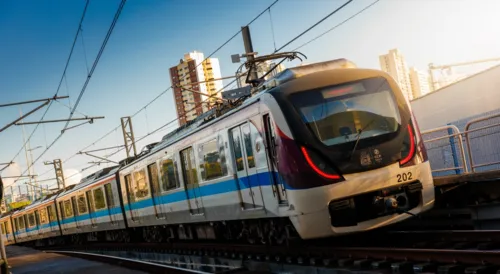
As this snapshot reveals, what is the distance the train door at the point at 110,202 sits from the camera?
22422 mm

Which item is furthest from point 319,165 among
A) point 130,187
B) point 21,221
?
point 21,221

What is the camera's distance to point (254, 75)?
16844 millimetres

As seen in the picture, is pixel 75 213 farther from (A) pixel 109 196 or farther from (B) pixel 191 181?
(B) pixel 191 181

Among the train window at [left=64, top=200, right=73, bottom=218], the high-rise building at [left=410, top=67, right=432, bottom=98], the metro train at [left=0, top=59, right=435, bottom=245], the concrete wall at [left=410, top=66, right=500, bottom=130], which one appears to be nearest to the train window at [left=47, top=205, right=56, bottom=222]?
the train window at [left=64, top=200, right=73, bottom=218]

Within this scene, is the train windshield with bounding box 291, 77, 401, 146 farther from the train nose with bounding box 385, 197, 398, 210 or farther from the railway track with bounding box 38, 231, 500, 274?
the railway track with bounding box 38, 231, 500, 274

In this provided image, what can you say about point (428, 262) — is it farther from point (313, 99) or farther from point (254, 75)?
point (254, 75)

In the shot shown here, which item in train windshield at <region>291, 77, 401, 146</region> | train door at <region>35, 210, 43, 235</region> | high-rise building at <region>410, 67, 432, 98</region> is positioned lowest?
train door at <region>35, 210, 43, 235</region>

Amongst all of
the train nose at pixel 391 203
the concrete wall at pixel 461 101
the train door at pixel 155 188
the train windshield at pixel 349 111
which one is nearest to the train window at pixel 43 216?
the train door at pixel 155 188

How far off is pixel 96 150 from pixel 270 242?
2538 centimetres

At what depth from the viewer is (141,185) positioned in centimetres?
1819

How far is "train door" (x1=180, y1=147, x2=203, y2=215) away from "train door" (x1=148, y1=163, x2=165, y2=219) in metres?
2.53

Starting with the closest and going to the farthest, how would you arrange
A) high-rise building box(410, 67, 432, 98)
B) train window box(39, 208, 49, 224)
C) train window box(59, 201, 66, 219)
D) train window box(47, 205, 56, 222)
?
train window box(59, 201, 66, 219), train window box(47, 205, 56, 222), train window box(39, 208, 49, 224), high-rise building box(410, 67, 432, 98)

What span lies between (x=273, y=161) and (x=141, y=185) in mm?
9456

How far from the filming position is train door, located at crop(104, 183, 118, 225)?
2242 cm
